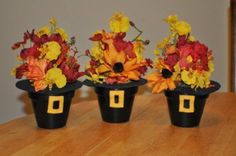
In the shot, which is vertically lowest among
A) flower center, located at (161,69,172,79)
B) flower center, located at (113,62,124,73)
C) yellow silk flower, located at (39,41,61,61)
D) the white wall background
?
flower center, located at (161,69,172,79)

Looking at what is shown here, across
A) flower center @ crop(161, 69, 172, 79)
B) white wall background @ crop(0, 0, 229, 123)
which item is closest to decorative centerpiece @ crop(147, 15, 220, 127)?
flower center @ crop(161, 69, 172, 79)

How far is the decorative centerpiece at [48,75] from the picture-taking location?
1181 mm

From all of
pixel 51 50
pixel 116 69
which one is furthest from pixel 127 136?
pixel 51 50

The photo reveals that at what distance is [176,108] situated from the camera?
125cm

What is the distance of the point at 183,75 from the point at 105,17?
118 cm

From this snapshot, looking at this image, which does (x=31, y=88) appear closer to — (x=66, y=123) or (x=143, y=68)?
(x=66, y=123)

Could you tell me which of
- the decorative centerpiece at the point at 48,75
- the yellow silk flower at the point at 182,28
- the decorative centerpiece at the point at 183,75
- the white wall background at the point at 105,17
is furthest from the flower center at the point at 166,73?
the white wall background at the point at 105,17

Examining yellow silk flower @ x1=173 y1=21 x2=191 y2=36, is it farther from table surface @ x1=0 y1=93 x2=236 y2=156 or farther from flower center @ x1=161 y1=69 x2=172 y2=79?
table surface @ x1=0 y1=93 x2=236 y2=156

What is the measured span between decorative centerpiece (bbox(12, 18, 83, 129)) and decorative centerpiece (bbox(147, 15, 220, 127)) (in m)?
0.25

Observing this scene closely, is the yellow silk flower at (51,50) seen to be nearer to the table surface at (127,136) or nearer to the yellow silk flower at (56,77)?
the yellow silk flower at (56,77)

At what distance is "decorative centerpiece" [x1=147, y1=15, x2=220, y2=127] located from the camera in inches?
46.9

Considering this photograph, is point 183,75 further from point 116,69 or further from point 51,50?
point 51,50

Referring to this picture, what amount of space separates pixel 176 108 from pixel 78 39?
1.19 meters

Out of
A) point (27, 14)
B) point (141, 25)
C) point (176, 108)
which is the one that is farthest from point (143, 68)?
point (27, 14)
